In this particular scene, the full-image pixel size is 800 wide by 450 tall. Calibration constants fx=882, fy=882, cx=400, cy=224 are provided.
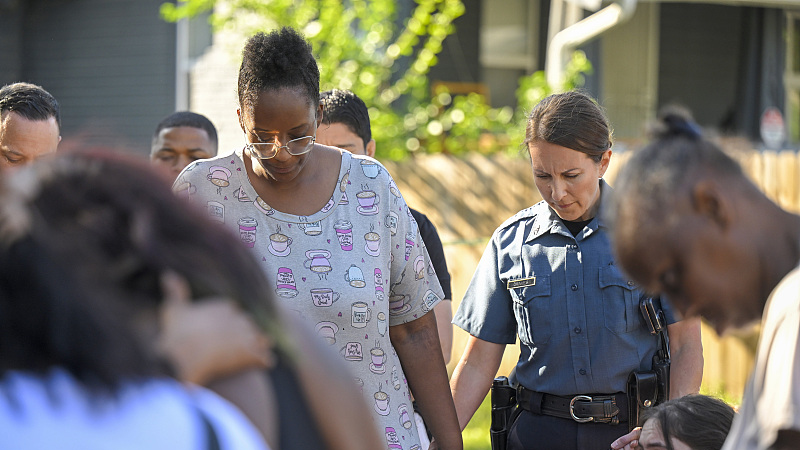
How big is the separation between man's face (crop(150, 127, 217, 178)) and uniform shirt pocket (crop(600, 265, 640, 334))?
2.58 m

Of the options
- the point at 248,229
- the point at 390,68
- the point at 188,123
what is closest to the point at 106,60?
the point at 390,68

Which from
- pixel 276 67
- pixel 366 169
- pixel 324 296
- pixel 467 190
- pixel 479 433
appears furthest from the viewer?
pixel 467 190

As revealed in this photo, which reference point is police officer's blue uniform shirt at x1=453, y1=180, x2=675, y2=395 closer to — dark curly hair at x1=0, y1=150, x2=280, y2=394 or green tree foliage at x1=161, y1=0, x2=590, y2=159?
dark curly hair at x1=0, y1=150, x2=280, y2=394

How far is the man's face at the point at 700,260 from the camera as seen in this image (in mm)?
1705

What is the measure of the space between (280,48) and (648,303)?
5.47ft

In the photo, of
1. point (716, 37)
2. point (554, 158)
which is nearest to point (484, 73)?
point (716, 37)

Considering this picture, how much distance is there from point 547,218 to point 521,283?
29 centimetres

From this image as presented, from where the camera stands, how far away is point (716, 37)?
1311cm

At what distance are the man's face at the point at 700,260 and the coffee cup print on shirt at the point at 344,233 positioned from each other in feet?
4.47

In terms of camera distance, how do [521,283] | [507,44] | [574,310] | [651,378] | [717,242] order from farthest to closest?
1. [507,44]
2. [521,283]
3. [574,310]
4. [651,378]
5. [717,242]

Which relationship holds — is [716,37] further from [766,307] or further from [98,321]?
[98,321]

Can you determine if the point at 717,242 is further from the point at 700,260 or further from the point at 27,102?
the point at 27,102

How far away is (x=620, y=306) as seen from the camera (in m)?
3.39

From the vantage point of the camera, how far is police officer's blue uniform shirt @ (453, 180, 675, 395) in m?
3.38
